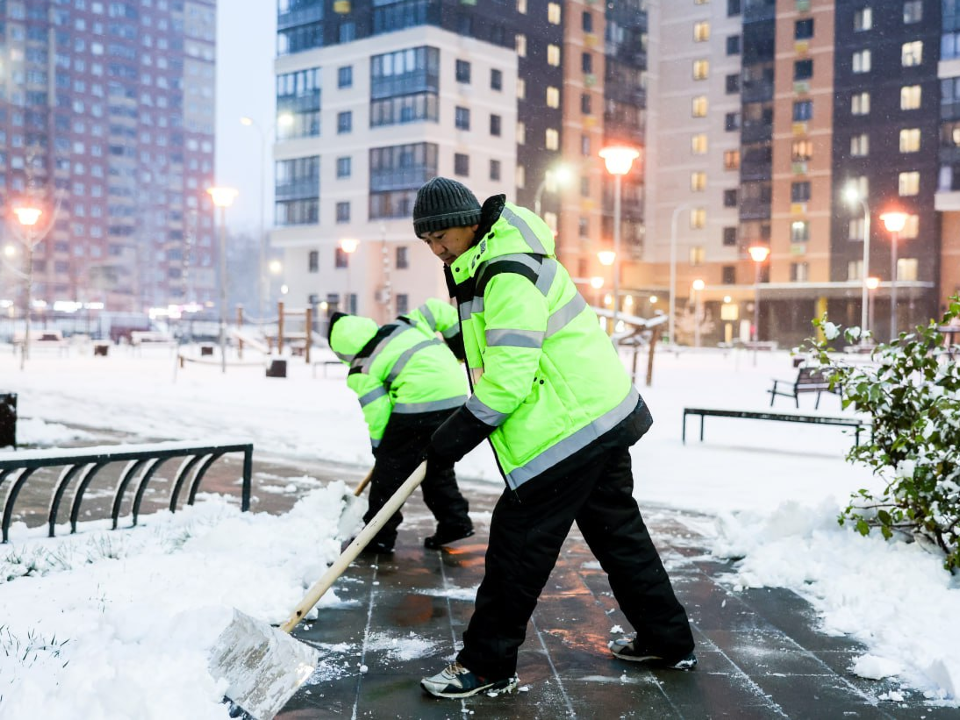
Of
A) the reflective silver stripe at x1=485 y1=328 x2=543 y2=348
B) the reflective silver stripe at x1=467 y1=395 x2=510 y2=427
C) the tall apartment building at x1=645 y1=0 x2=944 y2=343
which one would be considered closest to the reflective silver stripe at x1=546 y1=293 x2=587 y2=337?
the reflective silver stripe at x1=485 y1=328 x2=543 y2=348

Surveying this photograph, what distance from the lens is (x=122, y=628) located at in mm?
3660

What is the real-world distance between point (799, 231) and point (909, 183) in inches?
275

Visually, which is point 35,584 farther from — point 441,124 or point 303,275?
point 303,275

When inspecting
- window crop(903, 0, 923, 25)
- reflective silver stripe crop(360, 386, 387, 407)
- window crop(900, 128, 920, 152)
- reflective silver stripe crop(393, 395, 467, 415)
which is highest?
window crop(903, 0, 923, 25)

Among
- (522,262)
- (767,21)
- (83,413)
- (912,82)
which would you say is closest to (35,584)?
(522,262)

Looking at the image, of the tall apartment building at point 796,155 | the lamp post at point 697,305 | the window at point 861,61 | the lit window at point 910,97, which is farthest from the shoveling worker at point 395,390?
the window at point 861,61

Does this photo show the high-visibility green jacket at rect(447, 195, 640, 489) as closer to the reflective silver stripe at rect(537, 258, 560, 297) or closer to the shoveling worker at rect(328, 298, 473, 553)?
the reflective silver stripe at rect(537, 258, 560, 297)

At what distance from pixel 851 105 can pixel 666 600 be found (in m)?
58.7

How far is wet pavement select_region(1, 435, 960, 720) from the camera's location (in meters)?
3.50

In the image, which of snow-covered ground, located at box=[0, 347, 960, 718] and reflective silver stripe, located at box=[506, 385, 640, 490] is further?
reflective silver stripe, located at box=[506, 385, 640, 490]

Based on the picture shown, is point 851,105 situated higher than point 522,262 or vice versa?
point 851,105

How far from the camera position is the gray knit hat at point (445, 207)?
359cm

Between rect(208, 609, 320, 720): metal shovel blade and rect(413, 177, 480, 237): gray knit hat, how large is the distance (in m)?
1.54

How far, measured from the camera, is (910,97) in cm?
5378
